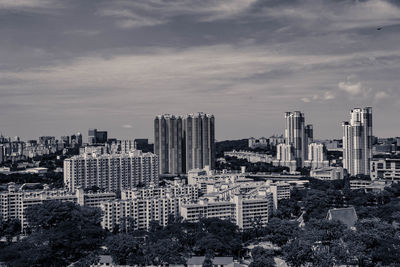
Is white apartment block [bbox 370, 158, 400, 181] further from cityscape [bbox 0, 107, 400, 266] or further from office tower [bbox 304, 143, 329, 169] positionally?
office tower [bbox 304, 143, 329, 169]

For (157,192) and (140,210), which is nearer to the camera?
(140,210)

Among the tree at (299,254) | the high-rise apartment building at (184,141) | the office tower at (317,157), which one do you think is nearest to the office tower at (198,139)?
the high-rise apartment building at (184,141)

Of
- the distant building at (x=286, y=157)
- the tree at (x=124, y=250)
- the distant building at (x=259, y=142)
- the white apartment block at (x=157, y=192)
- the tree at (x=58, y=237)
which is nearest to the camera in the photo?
the tree at (x=58, y=237)

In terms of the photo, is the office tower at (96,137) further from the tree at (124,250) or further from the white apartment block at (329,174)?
the tree at (124,250)

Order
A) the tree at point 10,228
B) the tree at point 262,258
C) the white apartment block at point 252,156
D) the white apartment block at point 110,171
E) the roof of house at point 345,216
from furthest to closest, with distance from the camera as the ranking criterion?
A: the white apartment block at point 252,156
the white apartment block at point 110,171
the tree at point 10,228
the roof of house at point 345,216
the tree at point 262,258

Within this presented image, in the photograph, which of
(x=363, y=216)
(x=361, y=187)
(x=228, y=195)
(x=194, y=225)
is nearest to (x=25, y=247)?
(x=194, y=225)

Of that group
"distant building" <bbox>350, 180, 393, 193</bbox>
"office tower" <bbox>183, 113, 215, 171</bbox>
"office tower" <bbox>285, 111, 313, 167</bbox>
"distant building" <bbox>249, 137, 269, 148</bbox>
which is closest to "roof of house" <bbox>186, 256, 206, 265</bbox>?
"distant building" <bbox>350, 180, 393, 193</bbox>

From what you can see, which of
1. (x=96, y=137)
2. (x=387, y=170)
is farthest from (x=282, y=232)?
(x=96, y=137)

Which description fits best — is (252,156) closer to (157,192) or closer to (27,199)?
(157,192)
